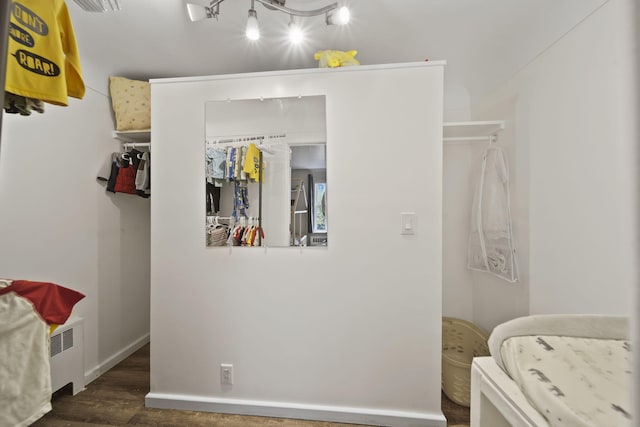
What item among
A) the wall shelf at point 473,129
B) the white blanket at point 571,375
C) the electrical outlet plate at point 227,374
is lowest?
the electrical outlet plate at point 227,374

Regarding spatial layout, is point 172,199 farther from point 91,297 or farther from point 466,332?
point 466,332

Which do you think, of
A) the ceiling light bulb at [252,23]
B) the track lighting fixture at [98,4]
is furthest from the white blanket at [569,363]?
the track lighting fixture at [98,4]

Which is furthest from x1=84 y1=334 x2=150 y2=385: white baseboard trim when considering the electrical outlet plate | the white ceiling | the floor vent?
the white ceiling

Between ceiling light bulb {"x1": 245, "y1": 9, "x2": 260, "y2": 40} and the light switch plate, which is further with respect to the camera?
the light switch plate

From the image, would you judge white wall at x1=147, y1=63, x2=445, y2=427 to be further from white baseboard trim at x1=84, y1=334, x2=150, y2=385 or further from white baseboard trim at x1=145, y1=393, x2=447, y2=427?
white baseboard trim at x1=84, y1=334, x2=150, y2=385

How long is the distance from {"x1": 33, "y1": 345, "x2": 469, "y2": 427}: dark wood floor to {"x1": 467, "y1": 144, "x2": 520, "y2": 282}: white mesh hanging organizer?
0.94 meters

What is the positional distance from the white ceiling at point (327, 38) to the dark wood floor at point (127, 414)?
2189 millimetres

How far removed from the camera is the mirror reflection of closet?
1654 mm

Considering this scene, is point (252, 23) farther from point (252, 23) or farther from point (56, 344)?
point (56, 344)

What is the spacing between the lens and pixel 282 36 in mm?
1777

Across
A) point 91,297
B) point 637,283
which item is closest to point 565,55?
point 637,283

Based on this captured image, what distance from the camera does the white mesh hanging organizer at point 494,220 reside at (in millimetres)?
1680

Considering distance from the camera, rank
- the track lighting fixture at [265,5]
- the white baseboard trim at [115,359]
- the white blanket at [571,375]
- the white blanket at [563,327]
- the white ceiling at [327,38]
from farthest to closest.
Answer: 1. the white baseboard trim at [115,359]
2. the white ceiling at [327,38]
3. the track lighting fixture at [265,5]
4. the white blanket at [563,327]
5. the white blanket at [571,375]

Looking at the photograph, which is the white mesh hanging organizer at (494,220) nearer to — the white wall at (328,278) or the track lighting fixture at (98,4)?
the white wall at (328,278)
